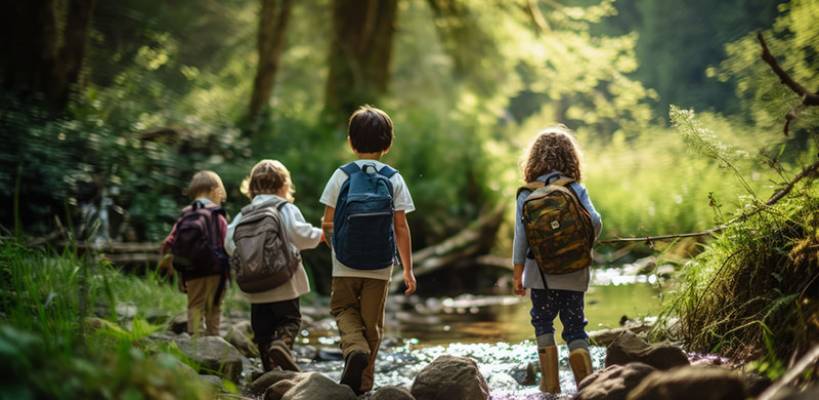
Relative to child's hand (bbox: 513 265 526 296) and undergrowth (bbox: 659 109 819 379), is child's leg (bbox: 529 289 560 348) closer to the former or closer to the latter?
child's hand (bbox: 513 265 526 296)

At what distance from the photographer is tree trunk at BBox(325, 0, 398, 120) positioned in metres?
14.4

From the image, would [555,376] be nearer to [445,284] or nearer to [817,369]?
[817,369]

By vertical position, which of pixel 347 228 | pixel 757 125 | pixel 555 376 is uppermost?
pixel 757 125

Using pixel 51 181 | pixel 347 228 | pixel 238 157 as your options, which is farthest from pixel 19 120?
pixel 347 228

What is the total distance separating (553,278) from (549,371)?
1.64 ft

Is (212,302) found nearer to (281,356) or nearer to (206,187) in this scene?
(206,187)

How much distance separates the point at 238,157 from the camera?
11383 mm

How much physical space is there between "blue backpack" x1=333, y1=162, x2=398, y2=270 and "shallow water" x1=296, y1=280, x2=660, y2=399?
101 centimetres

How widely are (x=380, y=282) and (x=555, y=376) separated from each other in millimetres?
1103

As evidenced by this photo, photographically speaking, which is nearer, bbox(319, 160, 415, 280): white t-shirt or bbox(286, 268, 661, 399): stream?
bbox(319, 160, 415, 280): white t-shirt

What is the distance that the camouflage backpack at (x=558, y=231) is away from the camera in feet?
14.3

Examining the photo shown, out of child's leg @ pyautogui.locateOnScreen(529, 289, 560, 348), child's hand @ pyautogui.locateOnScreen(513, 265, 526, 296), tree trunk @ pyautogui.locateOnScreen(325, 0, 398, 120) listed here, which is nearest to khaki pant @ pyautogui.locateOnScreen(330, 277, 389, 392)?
child's hand @ pyautogui.locateOnScreen(513, 265, 526, 296)

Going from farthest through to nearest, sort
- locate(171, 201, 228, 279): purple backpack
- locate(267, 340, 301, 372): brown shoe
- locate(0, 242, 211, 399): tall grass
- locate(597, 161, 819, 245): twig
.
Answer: locate(171, 201, 228, 279): purple backpack
locate(267, 340, 301, 372): brown shoe
locate(597, 161, 819, 245): twig
locate(0, 242, 211, 399): tall grass

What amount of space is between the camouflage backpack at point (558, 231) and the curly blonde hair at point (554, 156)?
1.05 ft
